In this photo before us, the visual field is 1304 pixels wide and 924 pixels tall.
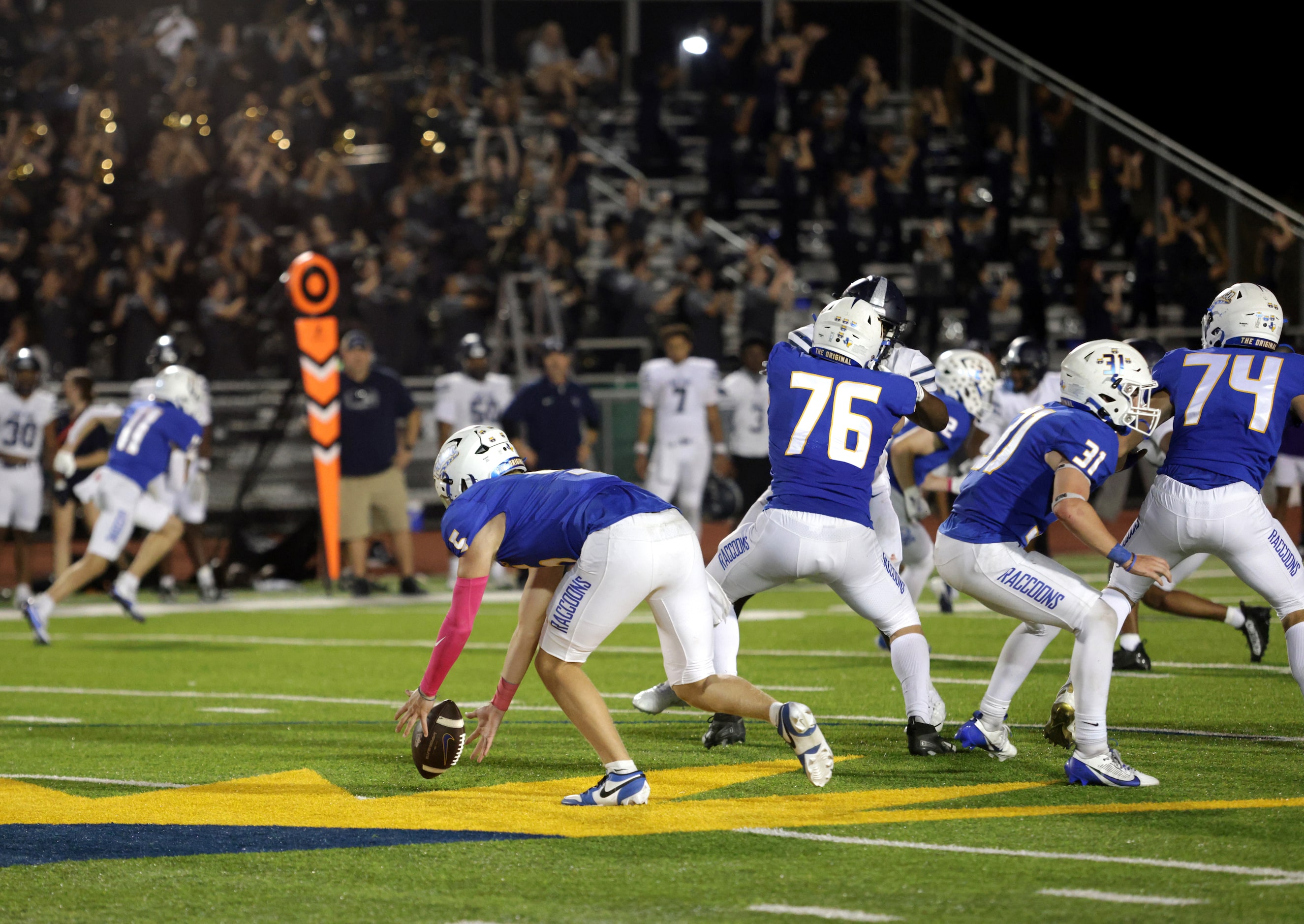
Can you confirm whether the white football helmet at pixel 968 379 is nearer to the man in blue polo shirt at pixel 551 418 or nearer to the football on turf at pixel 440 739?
the football on turf at pixel 440 739

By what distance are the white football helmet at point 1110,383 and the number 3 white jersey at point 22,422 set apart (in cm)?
1095

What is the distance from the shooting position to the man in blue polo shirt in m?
15.0

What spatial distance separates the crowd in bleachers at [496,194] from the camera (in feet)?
61.0

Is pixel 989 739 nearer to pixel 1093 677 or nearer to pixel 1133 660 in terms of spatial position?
pixel 1093 677

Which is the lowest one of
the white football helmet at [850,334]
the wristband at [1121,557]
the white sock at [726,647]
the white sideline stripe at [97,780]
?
the white sideline stripe at [97,780]

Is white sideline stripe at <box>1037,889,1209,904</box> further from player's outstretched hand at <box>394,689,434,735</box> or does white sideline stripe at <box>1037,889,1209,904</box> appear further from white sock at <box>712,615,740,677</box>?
white sock at <box>712,615,740,677</box>

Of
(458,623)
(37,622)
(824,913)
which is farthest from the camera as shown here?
(37,622)

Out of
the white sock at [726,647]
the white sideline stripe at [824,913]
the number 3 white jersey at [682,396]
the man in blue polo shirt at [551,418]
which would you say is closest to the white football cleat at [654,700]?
the white sock at [726,647]

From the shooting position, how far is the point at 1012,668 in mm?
6570

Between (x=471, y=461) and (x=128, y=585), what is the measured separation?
24.0 feet

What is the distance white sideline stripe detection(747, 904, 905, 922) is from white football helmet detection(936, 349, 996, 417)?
5397 mm

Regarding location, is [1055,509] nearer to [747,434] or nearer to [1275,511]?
[747,434]

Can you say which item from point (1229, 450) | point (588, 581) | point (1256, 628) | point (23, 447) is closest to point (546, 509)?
point (588, 581)

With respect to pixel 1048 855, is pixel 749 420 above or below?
above
